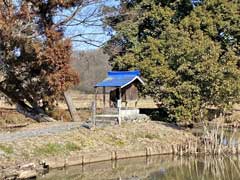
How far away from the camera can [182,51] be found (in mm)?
24359

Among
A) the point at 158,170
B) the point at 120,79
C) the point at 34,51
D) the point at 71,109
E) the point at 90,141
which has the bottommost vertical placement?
the point at 158,170

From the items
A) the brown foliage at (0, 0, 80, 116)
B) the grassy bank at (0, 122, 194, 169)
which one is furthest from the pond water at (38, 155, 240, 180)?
the brown foliage at (0, 0, 80, 116)

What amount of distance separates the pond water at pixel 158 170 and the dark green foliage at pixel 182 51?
5.09m

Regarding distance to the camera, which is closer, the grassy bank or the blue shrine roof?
the grassy bank

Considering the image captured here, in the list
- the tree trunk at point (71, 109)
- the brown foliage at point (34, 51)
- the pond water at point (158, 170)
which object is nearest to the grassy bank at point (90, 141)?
the pond water at point (158, 170)

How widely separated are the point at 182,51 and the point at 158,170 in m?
8.90

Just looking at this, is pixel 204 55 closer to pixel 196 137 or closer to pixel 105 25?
pixel 196 137

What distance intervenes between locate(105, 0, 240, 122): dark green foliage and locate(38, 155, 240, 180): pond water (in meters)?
5.09

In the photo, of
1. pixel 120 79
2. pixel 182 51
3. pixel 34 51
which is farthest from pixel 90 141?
pixel 182 51

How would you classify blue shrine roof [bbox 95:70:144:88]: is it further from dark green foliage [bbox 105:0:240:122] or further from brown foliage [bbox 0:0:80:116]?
brown foliage [bbox 0:0:80:116]

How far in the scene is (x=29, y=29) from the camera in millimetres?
24547

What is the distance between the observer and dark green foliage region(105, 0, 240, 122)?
23.7 meters

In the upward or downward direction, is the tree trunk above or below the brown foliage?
below

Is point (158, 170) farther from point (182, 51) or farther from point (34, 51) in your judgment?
point (34, 51)
